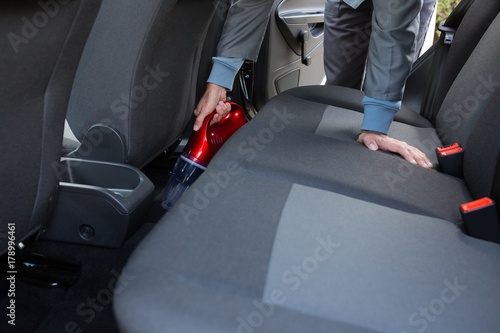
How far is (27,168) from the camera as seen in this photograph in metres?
1.03

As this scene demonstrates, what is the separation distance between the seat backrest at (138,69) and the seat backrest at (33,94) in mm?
284

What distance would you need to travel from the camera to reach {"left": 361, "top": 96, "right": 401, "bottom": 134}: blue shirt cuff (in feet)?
4.85

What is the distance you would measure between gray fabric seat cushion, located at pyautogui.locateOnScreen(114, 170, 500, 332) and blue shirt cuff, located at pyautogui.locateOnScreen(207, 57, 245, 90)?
28.1 inches

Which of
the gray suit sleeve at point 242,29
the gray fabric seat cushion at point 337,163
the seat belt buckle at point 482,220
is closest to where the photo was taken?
the seat belt buckle at point 482,220

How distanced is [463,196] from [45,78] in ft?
2.84

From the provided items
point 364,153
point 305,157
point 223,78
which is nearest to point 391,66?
point 364,153

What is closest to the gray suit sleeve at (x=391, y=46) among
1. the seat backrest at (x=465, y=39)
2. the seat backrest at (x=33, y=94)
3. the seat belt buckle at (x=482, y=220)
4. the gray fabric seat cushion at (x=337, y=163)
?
the gray fabric seat cushion at (x=337, y=163)

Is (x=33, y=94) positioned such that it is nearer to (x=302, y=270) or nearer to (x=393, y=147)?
(x=302, y=270)

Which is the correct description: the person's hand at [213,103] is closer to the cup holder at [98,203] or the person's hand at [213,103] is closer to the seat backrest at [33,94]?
the cup holder at [98,203]

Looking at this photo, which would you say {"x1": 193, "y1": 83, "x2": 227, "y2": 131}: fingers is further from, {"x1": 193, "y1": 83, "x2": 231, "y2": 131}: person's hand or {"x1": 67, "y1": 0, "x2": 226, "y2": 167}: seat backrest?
{"x1": 67, "y1": 0, "x2": 226, "y2": 167}: seat backrest

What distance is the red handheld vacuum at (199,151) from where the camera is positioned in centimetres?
166

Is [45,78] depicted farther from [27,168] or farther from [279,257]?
[279,257]

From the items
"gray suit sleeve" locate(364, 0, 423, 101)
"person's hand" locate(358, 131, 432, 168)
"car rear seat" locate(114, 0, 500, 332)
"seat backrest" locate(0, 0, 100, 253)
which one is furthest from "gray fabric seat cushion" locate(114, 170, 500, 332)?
"gray suit sleeve" locate(364, 0, 423, 101)

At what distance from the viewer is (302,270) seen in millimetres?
883
